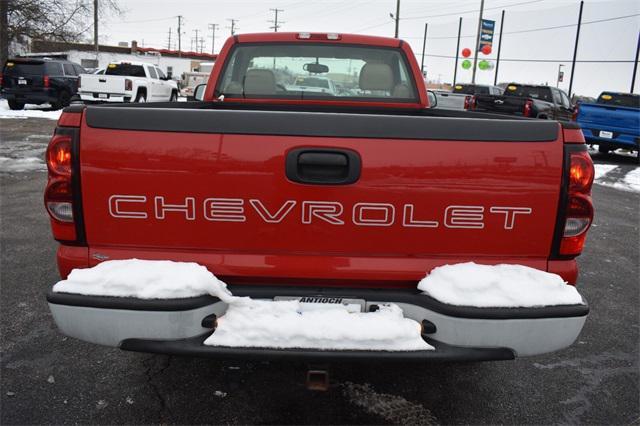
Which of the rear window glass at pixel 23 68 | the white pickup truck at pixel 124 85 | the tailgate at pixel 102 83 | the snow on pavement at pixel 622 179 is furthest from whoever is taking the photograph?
the rear window glass at pixel 23 68

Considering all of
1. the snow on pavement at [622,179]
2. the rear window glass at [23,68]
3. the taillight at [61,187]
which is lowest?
the snow on pavement at [622,179]

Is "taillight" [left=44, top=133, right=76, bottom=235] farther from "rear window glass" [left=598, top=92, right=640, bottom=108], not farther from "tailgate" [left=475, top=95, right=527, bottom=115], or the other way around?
"rear window glass" [left=598, top=92, right=640, bottom=108]

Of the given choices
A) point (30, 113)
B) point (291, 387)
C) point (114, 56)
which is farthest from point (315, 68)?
point (114, 56)

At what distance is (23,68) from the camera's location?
20.3m

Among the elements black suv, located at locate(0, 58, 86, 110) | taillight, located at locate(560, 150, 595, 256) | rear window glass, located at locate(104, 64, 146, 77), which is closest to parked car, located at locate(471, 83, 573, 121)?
rear window glass, located at locate(104, 64, 146, 77)

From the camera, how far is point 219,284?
220 cm

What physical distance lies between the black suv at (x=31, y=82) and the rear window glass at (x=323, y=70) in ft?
63.2

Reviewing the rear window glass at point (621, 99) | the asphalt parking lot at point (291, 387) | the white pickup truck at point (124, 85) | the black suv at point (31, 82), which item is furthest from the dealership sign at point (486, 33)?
the asphalt parking lot at point (291, 387)

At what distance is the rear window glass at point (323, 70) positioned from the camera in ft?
13.8

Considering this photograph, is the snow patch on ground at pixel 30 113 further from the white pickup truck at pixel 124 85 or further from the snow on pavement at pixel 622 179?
the snow on pavement at pixel 622 179

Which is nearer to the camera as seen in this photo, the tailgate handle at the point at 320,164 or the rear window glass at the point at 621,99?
the tailgate handle at the point at 320,164

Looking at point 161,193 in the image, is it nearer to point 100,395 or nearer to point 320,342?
point 320,342

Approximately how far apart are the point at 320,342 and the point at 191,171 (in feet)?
2.83

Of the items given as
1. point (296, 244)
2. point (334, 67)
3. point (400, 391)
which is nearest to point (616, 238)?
point (334, 67)
